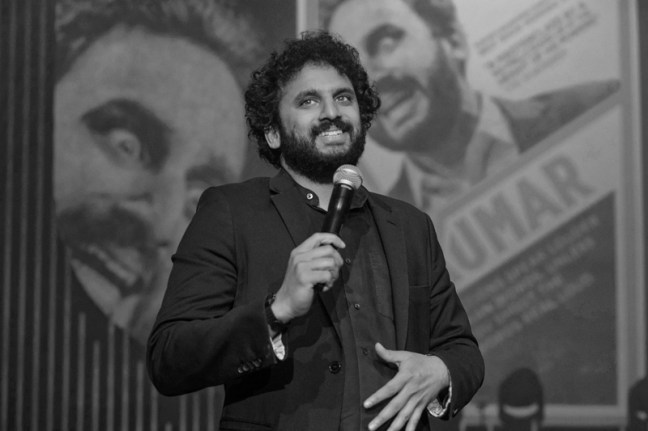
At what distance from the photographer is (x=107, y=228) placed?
3346 millimetres

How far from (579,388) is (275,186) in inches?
80.1

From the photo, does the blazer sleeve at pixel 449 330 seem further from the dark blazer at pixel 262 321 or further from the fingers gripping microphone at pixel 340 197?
the fingers gripping microphone at pixel 340 197

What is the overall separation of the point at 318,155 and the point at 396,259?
0.30 m

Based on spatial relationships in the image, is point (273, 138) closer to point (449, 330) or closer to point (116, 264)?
point (449, 330)


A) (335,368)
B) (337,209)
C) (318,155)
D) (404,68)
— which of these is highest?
(404,68)

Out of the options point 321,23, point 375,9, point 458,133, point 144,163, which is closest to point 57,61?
point 144,163

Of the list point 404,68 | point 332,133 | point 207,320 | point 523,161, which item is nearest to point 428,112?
point 404,68

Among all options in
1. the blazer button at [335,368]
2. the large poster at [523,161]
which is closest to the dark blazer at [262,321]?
the blazer button at [335,368]

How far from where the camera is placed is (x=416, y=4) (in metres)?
3.48

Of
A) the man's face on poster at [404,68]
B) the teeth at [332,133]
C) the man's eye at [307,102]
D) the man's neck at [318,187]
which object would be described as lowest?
the man's neck at [318,187]

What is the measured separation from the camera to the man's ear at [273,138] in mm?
2059

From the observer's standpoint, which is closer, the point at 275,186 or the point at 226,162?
the point at 275,186

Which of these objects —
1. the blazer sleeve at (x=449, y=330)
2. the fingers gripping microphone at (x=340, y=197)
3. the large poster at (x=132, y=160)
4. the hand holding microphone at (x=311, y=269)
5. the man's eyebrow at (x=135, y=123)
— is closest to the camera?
the hand holding microphone at (x=311, y=269)

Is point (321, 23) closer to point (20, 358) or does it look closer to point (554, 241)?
point (554, 241)
